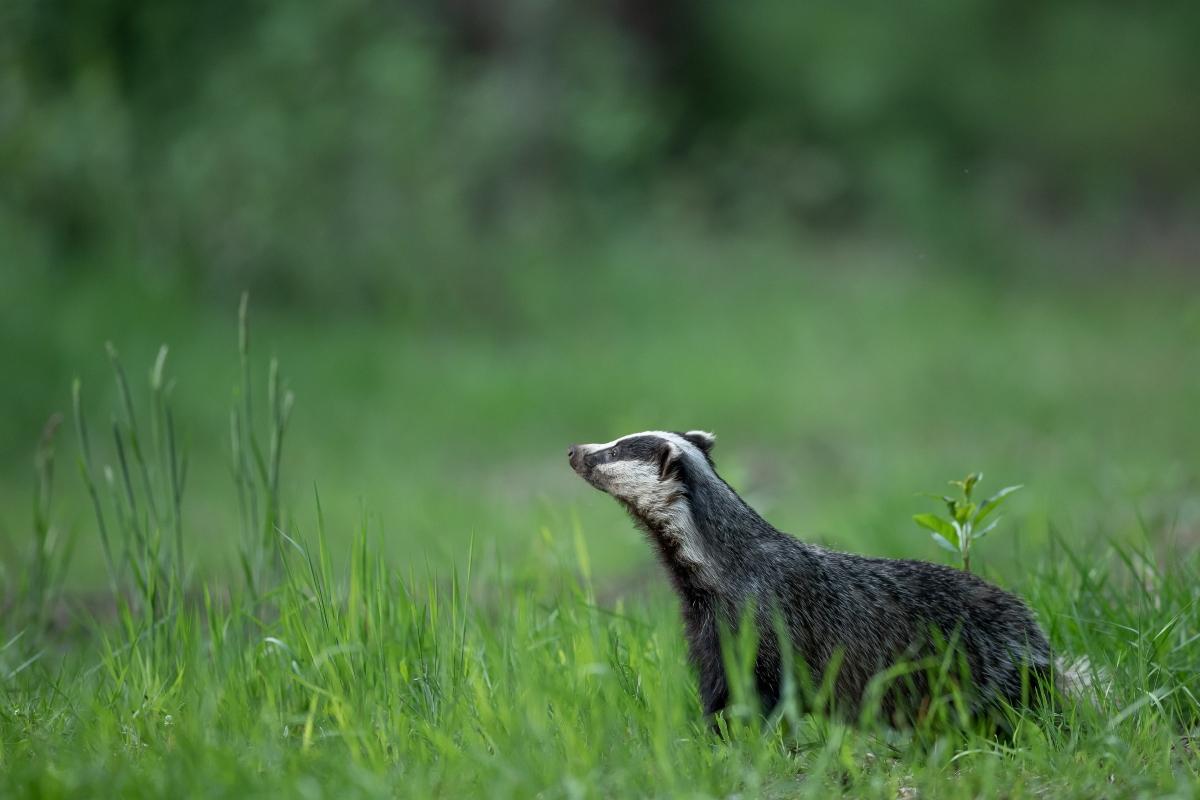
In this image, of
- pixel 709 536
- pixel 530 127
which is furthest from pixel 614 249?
pixel 709 536

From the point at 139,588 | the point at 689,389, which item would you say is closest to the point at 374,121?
the point at 689,389

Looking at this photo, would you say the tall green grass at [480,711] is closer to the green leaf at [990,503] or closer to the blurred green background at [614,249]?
the green leaf at [990,503]

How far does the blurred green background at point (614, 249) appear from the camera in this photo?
28.8 ft

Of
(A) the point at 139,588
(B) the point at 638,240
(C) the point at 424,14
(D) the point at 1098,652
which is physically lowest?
(A) the point at 139,588

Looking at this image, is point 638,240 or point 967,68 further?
point 967,68

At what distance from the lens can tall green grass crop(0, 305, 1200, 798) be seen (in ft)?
9.95

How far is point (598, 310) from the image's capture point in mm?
12820

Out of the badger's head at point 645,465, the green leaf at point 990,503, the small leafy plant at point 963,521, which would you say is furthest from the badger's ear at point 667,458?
the green leaf at point 990,503

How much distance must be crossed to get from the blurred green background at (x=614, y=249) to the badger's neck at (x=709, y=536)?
165 centimetres

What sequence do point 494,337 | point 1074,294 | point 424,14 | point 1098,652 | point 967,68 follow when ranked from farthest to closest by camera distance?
1. point 967,68
2. point 424,14
3. point 1074,294
4. point 494,337
5. point 1098,652

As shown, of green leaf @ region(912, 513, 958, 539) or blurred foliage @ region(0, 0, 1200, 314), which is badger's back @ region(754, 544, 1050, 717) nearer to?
green leaf @ region(912, 513, 958, 539)

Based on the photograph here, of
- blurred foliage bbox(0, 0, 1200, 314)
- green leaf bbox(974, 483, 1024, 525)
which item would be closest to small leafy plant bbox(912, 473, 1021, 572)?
green leaf bbox(974, 483, 1024, 525)

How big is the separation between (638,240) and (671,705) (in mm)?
11676

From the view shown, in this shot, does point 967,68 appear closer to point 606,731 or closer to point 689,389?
point 689,389
